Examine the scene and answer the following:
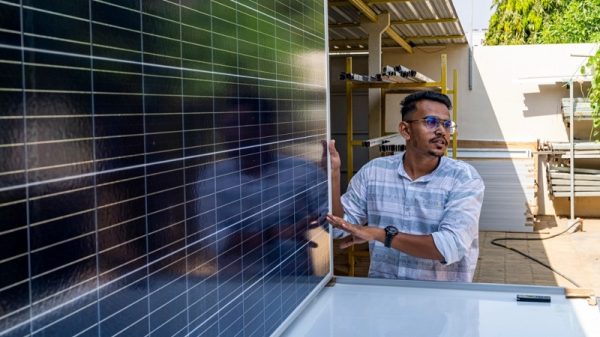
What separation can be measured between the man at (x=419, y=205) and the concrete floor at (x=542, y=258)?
300 cm

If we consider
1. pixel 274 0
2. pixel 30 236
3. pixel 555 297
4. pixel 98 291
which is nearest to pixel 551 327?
pixel 555 297

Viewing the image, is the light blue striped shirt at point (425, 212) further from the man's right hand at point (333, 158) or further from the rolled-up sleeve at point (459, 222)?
the man's right hand at point (333, 158)

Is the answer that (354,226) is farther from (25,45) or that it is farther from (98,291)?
(25,45)

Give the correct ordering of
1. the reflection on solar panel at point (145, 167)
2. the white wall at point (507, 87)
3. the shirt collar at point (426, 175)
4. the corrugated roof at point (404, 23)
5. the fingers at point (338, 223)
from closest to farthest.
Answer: the reflection on solar panel at point (145, 167)
the fingers at point (338, 223)
the shirt collar at point (426, 175)
the corrugated roof at point (404, 23)
the white wall at point (507, 87)

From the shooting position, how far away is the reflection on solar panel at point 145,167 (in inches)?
31.1

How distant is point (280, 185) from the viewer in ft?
5.75

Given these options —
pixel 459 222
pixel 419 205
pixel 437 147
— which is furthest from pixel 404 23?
pixel 459 222

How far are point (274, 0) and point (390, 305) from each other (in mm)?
925

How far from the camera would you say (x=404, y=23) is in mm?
7605

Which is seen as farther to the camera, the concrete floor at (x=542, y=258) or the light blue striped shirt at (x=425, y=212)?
the concrete floor at (x=542, y=258)

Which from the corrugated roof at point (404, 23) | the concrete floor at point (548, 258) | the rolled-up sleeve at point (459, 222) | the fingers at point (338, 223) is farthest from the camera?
the concrete floor at point (548, 258)

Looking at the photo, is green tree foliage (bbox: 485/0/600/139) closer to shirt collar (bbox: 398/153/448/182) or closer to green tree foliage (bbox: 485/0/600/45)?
green tree foliage (bbox: 485/0/600/45)

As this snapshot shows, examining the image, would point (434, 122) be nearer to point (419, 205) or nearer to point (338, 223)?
point (419, 205)

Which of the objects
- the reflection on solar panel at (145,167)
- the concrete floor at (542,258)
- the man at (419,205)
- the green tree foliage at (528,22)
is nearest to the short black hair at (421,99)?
the man at (419,205)
